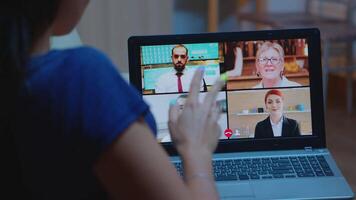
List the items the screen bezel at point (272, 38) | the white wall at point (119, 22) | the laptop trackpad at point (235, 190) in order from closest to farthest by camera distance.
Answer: the laptop trackpad at point (235, 190) → the screen bezel at point (272, 38) → the white wall at point (119, 22)

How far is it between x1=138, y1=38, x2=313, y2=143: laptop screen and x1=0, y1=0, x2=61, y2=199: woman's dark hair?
58cm

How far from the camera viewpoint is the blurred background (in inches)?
122

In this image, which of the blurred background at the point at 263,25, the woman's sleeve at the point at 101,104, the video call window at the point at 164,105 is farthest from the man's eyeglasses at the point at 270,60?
the blurred background at the point at 263,25

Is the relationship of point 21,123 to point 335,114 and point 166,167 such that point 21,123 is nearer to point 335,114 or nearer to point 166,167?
point 166,167

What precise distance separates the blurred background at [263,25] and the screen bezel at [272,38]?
0.74 metres

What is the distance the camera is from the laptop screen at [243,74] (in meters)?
1.31

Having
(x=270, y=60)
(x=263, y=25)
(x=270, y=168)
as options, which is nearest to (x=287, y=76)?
(x=270, y=60)

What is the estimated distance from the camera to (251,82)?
1.32 meters

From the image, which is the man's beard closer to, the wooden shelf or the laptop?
the laptop

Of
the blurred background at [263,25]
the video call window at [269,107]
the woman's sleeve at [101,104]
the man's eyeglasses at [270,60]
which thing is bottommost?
the video call window at [269,107]

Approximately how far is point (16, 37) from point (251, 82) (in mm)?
695

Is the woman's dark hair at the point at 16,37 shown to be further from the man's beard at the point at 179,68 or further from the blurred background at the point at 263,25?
the blurred background at the point at 263,25

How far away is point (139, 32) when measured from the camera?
3225 mm

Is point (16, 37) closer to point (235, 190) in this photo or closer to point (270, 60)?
point (235, 190)
